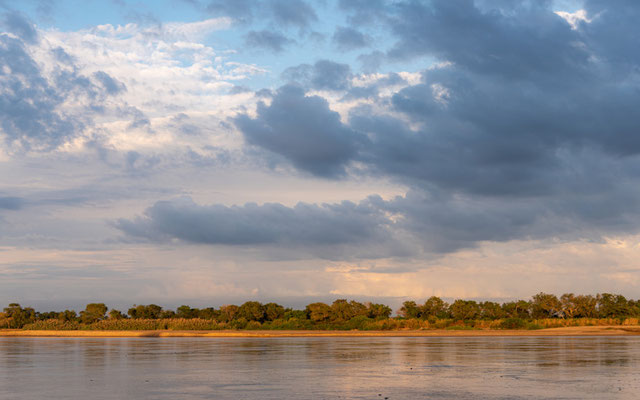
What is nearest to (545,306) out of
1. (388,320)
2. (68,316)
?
(388,320)

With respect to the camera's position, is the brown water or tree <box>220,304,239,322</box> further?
tree <box>220,304,239,322</box>

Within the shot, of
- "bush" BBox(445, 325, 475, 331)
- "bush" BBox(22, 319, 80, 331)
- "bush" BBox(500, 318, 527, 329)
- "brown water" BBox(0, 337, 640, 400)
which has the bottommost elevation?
"bush" BBox(22, 319, 80, 331)

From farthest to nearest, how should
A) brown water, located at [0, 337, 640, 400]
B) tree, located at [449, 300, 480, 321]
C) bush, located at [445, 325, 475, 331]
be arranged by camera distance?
tree, located at [449, 300, 480, 321] < bush, located at [445, 325, 475, 331] < brown water, located at [0, 337, 640, 400]

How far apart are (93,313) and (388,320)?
8225 centimetres

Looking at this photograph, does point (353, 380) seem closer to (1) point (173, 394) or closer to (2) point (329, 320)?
(1) point (173, 394)

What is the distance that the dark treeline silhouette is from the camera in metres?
128

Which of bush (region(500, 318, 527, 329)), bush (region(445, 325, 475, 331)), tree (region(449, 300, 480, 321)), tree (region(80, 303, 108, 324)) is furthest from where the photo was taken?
tree (region(80, 303, 108, 324))

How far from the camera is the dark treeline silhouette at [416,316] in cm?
12850

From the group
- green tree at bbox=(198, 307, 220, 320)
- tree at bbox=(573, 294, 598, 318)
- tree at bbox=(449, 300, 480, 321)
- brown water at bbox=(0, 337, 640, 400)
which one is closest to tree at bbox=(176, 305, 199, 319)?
green tree at bbox=(198, 307, 220, 320)

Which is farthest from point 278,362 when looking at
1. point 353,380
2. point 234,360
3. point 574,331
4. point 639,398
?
point 574,331

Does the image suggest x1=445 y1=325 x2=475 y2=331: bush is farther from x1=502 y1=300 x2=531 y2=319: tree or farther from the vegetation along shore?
x1=502 y1=300 x2=531 y2=319: tree

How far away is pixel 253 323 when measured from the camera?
142 m

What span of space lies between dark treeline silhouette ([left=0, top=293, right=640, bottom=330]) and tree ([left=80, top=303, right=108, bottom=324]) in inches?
321

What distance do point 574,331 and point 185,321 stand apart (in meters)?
79.3
